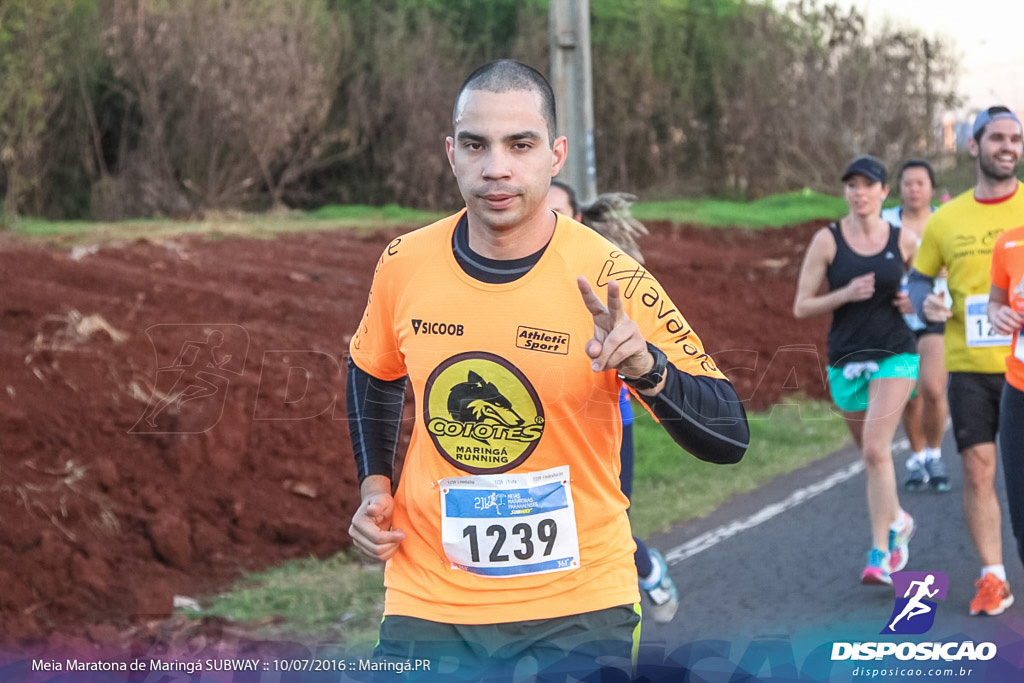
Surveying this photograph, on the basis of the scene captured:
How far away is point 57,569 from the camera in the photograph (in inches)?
249

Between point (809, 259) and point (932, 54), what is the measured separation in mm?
20485

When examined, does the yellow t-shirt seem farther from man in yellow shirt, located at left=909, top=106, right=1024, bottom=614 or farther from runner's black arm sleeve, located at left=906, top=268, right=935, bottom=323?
runner's black arm sleeve, located at left=906, top=268, right=935, bottom=323

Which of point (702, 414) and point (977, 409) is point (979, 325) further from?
point (702, 414)

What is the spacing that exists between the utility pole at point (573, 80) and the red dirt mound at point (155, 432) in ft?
8.02

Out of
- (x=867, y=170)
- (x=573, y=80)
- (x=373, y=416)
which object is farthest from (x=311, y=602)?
(x=573, y=80)

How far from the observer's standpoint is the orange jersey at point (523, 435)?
10.8ft

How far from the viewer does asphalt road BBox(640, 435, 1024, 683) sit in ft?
18.0

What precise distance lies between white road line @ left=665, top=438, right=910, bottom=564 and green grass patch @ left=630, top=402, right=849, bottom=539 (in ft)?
1.15

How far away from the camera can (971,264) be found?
6.62m

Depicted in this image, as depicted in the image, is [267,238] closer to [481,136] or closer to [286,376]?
[286,376]

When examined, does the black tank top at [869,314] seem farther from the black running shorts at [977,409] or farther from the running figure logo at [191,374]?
the running figure logo at [191,374]

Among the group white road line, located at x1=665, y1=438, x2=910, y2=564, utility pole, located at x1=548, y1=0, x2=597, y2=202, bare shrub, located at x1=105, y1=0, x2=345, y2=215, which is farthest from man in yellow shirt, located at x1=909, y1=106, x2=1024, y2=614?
bare shrub, located at x1=105, y1=0, x2=345, y2=215

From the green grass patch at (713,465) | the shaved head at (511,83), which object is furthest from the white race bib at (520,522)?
the green grass patch at (713,465)

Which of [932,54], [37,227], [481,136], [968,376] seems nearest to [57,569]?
[481,136]
